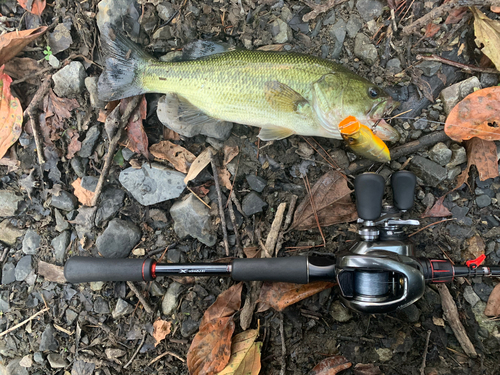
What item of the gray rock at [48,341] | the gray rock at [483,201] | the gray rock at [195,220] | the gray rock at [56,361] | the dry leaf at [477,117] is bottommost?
the gray rock at [56,361]

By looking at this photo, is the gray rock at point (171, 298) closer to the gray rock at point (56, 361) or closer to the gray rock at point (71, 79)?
the gray rock at point (56, 361)

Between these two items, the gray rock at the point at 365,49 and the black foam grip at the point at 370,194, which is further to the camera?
the gray rock at the point at 365,49

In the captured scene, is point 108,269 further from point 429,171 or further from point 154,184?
point 429,171

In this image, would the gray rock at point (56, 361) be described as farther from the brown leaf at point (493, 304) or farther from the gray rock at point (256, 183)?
the brown leaf at point (493, 304)

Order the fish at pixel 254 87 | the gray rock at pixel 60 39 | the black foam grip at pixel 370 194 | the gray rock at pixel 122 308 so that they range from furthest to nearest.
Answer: the gray rock at pixel 60 39 → the gray rock at pixel 122 308 → the fish at pixel 254 87 → the black foam grip at pixel 370 194

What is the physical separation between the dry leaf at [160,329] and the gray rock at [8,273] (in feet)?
5.38

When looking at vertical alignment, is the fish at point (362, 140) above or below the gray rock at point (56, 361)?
above

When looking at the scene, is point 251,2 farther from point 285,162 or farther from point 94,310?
point 94,310

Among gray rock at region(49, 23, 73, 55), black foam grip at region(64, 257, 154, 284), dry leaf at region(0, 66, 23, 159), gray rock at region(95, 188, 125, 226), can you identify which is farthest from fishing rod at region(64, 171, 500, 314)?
gray rock at region(49, 23, 73, 55)

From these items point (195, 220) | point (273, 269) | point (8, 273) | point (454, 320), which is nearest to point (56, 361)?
point (8, 273)

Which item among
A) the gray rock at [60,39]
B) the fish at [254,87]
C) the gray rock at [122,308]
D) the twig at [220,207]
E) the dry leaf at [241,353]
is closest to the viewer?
the fish at [254,87]

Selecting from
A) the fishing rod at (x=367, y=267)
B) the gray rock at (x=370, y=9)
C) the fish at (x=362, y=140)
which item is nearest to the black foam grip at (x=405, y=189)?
the fishing rod at (x=367, y=267)

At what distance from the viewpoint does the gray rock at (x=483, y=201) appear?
2.85 m

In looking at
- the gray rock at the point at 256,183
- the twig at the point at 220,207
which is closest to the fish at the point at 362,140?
the gray rock at the point at 256,183
